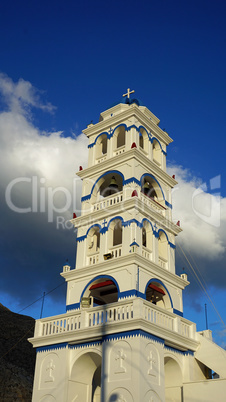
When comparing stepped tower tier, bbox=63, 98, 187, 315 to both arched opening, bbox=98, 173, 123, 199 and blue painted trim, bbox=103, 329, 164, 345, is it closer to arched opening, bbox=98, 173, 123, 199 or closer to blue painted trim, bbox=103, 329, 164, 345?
arched opening, bbox=98, 173, 123, 199

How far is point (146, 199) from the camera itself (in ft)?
85.9

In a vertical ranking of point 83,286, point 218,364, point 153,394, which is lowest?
point 153,394

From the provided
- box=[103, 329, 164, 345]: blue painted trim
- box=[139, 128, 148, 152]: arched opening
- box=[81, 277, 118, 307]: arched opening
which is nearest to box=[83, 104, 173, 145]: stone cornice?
box=[139, 128, 148, 152]: arched opening

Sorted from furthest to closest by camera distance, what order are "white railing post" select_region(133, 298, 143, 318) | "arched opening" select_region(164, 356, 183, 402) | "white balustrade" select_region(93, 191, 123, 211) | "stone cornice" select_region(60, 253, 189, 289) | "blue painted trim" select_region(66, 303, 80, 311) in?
"white balustrade" select_region(93, 191, 123, 211)
"blue painted trim" select_region(66, 303, 80, 311)
"stone cornice" select_region(60, 253, 189, 289)
"arched opening" select_region(164, 356, 183, 402)
"white railing post" select_region(133, 298, 143, 318)

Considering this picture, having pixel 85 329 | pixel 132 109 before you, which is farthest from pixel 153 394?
pixel 132 109

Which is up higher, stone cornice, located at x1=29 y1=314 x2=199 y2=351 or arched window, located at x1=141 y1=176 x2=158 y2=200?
arched window, located at x1=141 y1=176 x2=158 y2=200

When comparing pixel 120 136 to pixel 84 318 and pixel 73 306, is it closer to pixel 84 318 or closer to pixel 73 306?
pixel 73 306

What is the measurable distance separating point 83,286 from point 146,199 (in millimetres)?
6524

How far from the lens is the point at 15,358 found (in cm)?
5028

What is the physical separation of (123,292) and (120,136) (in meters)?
12.9

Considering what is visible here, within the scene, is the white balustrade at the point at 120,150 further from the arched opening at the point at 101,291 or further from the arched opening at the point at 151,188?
the arched opening at the point at 101,291

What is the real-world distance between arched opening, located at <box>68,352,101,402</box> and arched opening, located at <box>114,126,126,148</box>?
48.3 ft

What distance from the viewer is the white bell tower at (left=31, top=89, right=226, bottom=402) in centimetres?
1955

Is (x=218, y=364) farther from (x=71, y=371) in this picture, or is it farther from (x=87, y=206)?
(x=87, y=206)
